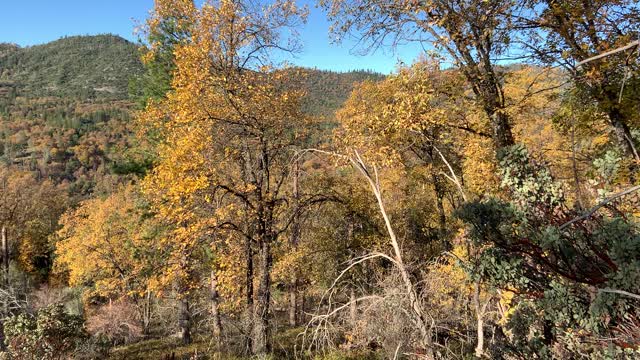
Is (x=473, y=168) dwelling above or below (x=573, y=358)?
above

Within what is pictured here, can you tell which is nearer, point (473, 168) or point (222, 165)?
point (222, 165)

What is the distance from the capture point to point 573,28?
24.3ft

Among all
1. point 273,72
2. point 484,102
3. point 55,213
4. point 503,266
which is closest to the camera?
A: point 503,266

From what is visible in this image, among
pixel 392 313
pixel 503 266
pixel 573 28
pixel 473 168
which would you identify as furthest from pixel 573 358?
pixel 473 168

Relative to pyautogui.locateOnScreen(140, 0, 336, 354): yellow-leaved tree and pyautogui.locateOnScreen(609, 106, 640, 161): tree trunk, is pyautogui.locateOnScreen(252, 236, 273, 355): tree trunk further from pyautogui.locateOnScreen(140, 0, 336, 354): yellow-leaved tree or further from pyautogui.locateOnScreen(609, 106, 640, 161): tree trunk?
pyautogui.locateOnScreen(609, 106, 640, 161): tree trunk

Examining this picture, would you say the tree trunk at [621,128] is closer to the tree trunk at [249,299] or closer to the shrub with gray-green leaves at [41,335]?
the tree trunk at [249,299]

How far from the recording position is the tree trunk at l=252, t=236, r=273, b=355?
10.2 metres

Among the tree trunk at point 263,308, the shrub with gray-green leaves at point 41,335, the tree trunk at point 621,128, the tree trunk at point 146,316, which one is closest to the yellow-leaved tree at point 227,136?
the tree trunk at point 263,308

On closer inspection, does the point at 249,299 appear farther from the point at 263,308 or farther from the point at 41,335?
the point at 41,335

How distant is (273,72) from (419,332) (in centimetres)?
807

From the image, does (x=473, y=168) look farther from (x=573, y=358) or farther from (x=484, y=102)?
(x=573, y=358)

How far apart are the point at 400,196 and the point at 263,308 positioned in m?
11.4

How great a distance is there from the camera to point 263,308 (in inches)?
407

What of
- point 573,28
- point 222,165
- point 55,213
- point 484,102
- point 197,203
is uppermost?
point 573,28
